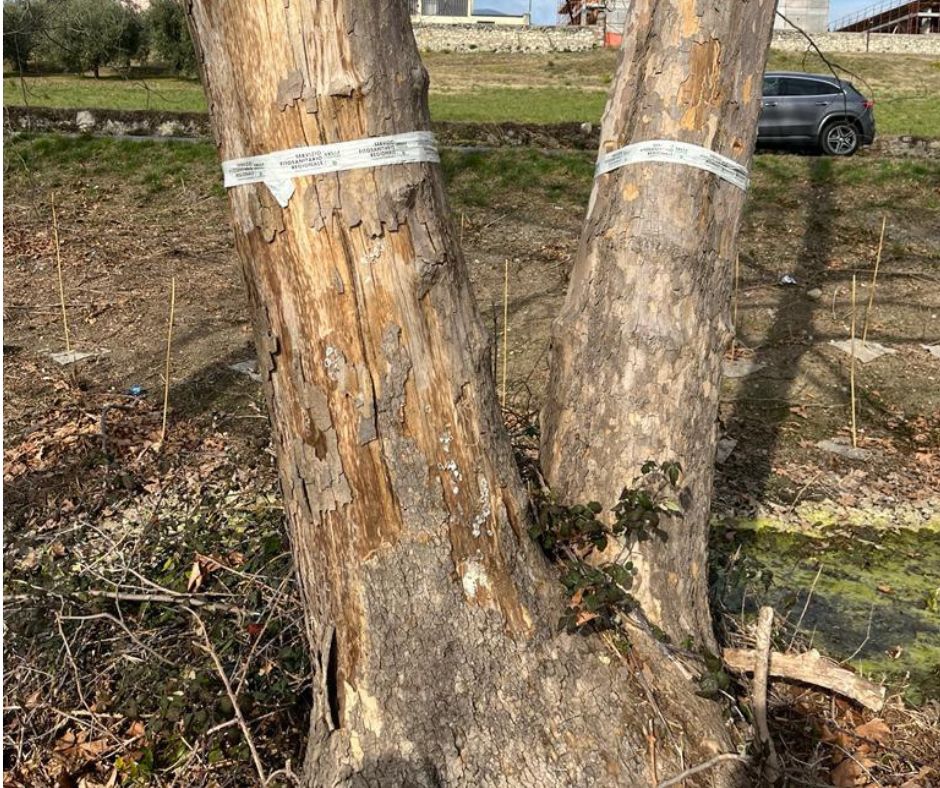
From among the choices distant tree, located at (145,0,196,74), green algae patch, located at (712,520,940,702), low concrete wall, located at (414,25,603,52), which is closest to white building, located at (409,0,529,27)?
low concrete wall, located at (414,25,603,52)

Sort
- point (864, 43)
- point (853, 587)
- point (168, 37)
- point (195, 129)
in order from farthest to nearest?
point (864, 43), point (168, 37), point (195, 129), point (853, 587)

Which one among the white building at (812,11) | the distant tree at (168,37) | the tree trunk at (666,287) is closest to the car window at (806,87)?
the distant tree at (168,37)

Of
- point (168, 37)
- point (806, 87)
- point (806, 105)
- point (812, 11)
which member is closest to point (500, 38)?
point (812, 11)

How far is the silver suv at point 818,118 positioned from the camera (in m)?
12.9

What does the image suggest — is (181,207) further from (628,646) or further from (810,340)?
(628,646)

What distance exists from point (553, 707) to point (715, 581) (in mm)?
1630

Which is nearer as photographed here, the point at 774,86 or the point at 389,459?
the point at 389,459

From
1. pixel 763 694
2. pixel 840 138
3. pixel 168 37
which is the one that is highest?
pixel 168 37

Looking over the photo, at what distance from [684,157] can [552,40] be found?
3150cm

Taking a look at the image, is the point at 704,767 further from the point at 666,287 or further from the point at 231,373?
the point at 231,373

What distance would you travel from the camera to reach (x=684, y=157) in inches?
88.7

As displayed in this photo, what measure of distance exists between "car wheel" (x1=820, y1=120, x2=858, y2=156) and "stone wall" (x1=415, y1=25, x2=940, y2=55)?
19.3 meters

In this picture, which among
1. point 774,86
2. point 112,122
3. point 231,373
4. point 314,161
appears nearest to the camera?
point 314,161

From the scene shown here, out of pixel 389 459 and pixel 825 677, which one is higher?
pixel 389 459
